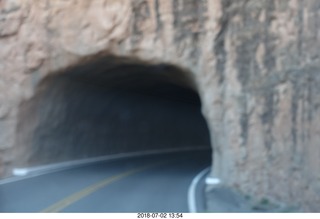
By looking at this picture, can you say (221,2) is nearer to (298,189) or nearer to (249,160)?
(249,160)

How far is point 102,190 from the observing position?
1440 centimetres

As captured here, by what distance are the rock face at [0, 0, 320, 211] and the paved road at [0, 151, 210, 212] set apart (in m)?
1.93

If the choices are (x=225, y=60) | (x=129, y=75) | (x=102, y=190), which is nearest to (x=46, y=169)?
(x=102, y=190)

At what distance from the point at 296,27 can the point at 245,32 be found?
4.96ft

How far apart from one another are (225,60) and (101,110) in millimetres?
8272

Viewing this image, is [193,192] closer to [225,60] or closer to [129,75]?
[225,60]

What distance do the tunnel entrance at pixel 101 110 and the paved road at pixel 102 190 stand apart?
1393 millimetres

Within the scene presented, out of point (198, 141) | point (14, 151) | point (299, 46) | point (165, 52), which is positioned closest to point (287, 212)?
point (299, 46)

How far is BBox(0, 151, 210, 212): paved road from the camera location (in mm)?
12125

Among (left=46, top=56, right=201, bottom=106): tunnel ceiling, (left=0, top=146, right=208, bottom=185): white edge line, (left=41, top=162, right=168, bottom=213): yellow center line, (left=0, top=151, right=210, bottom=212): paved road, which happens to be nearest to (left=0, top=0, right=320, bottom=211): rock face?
(left=0, top=146, right=208, bottom=185): white edge line

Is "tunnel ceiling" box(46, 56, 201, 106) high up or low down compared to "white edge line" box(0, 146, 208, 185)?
up

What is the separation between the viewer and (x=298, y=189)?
557 inches

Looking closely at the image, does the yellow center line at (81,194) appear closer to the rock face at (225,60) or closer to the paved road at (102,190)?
the paved road at (102,190)

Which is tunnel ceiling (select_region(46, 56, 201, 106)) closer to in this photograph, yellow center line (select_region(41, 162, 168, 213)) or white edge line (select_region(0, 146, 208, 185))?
white edge line (select_region(0, 146, 208, 185))
